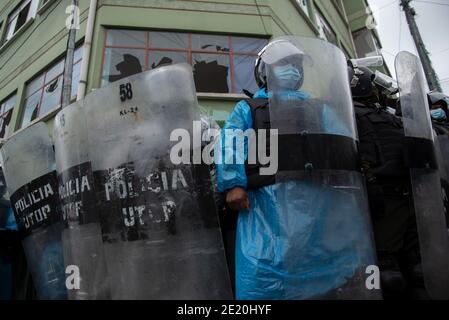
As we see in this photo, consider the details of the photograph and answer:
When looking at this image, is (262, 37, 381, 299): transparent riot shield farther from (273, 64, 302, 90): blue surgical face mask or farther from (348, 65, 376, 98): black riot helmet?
(348, 65, 376, 98): black riot helmet

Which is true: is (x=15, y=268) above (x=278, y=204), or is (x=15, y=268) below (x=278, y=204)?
below

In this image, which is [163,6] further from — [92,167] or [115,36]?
[92,167]

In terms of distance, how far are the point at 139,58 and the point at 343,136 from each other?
5546 millimetres

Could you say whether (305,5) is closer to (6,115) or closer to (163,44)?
(163,44)

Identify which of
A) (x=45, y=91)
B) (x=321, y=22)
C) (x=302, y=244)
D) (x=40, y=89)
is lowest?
(x=302, y=244)

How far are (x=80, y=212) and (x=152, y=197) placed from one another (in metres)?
0.41

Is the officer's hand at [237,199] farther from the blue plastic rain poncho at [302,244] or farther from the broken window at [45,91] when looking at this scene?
the broken window at [45,91]

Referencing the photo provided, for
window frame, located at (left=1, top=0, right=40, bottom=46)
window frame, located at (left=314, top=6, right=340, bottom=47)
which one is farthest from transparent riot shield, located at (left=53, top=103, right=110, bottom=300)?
window frame, located at (left=1, top=0, right=40, bottom=46)

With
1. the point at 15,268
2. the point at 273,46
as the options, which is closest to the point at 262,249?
the point at 273,46

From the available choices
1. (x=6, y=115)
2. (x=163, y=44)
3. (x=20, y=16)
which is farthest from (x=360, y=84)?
(x=20, y=16)

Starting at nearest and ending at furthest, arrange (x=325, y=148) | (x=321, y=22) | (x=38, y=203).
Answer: (x=325, y=148) → (x=38, y=203) → (x=321, y=22)

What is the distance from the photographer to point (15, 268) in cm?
214

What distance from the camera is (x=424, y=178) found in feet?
5.66

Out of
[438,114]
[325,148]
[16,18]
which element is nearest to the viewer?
[325,148]
